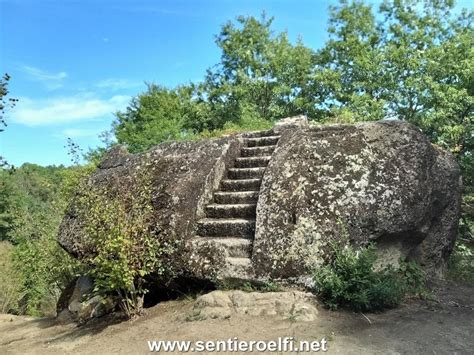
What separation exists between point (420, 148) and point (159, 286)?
388cm

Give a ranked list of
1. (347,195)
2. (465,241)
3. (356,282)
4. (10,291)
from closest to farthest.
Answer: (356,282), (347,195), (465,241), (10,291)

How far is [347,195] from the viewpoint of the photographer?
18.0 ft

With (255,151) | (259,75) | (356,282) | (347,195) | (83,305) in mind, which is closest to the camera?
(356,282)

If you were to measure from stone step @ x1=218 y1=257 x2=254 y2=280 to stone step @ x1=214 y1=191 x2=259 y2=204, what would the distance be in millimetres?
1140

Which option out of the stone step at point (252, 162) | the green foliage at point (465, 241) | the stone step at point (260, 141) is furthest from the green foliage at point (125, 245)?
the green foliage at point (465, 241)

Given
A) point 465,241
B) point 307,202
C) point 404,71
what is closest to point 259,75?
point 404,71

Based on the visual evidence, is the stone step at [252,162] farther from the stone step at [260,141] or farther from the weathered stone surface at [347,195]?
the weathered stone surface at [347,195]

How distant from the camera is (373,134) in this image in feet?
19.5

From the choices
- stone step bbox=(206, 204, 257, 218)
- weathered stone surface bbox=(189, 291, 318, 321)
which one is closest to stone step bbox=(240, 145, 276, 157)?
stone step bbox=(206, 204, 257, 218)

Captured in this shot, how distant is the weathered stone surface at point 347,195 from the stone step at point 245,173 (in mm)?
725

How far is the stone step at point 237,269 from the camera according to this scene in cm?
543

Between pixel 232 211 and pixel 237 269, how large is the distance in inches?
43.7

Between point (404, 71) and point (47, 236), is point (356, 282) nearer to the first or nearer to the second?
point (47, 236)

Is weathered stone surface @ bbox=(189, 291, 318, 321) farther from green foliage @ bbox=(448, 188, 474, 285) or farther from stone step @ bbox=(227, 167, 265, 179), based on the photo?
green foliage @ bbox=(448, 188, 474, 285)
